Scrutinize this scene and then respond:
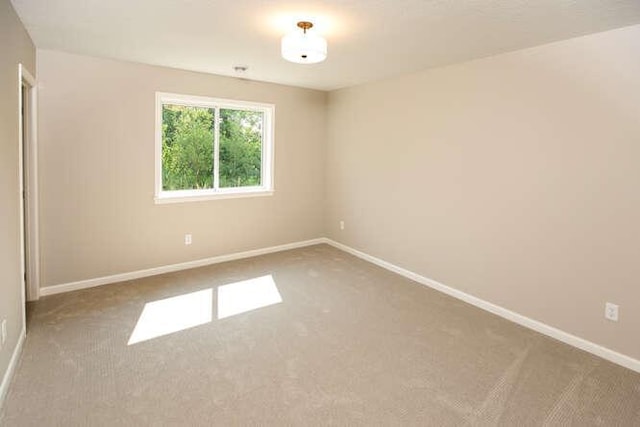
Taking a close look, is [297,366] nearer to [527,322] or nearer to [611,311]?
[527,322]

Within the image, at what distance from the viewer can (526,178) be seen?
3.11 m

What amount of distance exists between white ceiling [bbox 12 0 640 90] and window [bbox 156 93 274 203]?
737 millimetres

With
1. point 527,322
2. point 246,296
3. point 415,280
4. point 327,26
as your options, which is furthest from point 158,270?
point 527,322

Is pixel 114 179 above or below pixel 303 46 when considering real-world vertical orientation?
below

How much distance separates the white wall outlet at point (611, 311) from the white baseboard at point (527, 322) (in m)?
0.23

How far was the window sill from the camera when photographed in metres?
4.23

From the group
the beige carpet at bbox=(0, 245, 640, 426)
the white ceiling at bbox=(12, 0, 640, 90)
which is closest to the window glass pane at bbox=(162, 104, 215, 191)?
the white ceiling at bbox=(12, 0, 640, 90)

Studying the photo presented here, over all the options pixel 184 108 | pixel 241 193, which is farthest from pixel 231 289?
pixel 184 108

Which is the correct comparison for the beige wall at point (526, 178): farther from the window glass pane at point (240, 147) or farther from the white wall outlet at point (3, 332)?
the white wall outlet at point (3, 332)

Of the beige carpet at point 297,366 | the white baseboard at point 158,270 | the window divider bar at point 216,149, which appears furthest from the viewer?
the window divider bar at point 216,149

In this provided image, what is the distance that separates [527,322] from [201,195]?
356 cm

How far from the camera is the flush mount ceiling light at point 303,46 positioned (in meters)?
2.43

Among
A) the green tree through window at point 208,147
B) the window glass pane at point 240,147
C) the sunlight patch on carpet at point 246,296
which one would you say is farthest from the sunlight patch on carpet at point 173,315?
the window glass pane at point 240,147

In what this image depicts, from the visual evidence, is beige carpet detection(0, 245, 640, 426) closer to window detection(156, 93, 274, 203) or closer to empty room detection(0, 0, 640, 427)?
empty room detection(0, 0, 640, 427)
